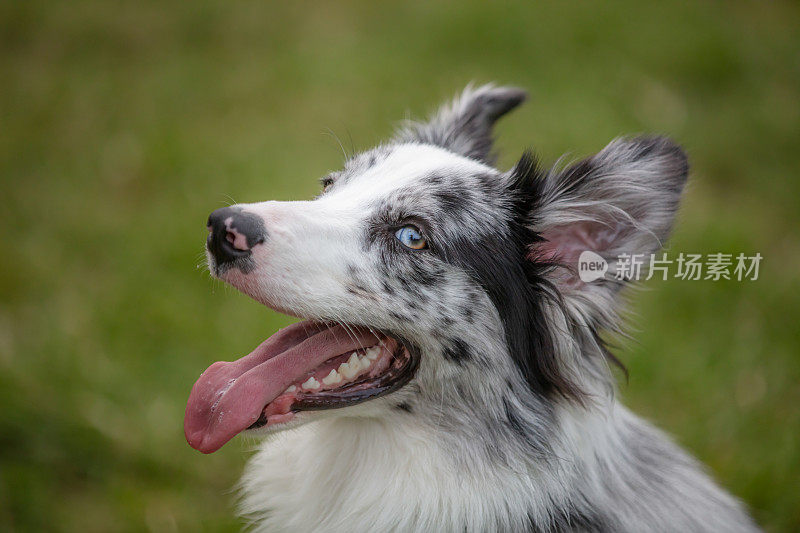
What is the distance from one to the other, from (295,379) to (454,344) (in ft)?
1.92

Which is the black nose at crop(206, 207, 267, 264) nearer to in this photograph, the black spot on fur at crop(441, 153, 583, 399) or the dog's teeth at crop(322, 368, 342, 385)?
the dog's teeth at crop(322, 368, 342, 385)

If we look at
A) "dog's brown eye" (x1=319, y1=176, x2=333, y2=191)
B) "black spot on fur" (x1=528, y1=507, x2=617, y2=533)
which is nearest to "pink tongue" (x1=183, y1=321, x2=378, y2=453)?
"dog's brown eye" (x1=319, y1=176, x2=333, y2=191)

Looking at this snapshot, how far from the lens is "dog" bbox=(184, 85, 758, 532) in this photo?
2533 mm

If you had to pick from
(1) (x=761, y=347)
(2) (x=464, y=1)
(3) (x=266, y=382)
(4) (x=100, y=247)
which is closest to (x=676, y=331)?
(1) (x=761, y=347)

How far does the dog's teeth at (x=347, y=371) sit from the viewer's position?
2.61 meters

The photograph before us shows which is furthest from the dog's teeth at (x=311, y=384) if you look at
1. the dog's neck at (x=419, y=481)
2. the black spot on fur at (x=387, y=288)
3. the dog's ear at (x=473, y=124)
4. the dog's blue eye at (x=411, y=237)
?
the dog's ear at (x=473, y=124)

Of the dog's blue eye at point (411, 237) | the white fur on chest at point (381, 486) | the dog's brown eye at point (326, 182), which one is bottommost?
the white fur on chest at point (381, 486)

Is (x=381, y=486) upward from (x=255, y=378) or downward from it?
downward

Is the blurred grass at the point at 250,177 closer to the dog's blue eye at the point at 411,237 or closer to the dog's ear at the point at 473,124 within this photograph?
the dog's ear at the point at 473,124

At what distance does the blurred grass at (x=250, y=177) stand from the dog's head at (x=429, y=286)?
18.5 inches

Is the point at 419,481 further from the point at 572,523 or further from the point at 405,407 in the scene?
the point at 572,523

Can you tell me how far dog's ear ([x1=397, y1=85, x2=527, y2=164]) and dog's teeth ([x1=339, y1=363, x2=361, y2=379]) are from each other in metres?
1.23

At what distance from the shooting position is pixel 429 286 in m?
2.60

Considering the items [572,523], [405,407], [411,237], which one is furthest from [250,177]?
[572,523]
